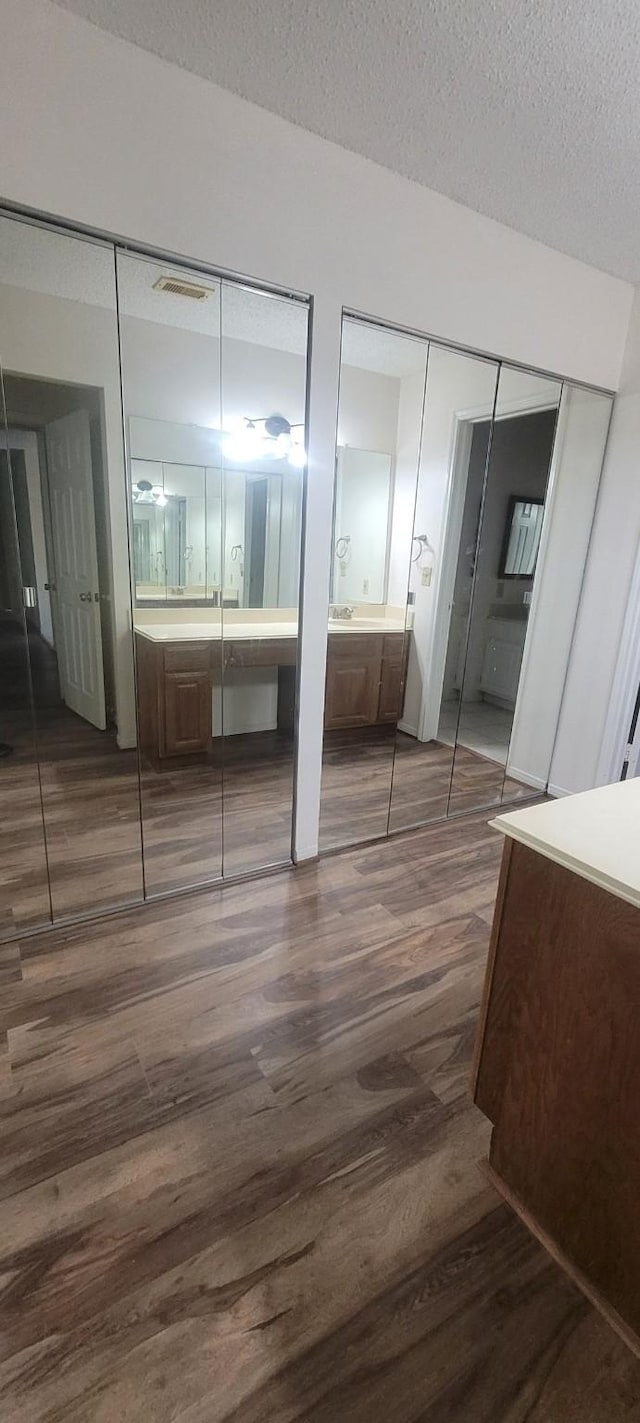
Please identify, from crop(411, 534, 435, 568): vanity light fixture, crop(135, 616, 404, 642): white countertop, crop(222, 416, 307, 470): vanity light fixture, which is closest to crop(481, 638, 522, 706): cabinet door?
crop(411, 534, 435, 568): vanity light fixture

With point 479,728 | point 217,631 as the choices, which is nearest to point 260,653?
point 217,631

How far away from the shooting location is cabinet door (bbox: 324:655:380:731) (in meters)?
2.78

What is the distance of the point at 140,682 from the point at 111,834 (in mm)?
783

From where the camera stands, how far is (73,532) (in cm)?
210

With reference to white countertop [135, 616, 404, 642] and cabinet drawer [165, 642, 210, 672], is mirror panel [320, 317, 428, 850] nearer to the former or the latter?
white countertop [135, 616, 404, 642]

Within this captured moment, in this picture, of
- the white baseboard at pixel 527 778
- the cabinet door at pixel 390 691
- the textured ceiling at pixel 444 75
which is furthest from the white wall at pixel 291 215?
the white baseboard at pixel 527 778

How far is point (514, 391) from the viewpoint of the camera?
9.31 feet

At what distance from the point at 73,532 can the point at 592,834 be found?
6.28 feet

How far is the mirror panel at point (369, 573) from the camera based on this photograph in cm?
250

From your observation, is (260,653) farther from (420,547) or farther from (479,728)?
(479,728)

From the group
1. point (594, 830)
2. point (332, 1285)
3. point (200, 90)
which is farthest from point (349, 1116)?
point (200, 90)

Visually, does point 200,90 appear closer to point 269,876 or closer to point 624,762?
→ point 269,876

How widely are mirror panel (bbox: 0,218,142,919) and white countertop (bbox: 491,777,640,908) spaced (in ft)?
5.47

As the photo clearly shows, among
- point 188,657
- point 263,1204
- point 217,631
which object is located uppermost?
point 217,631
